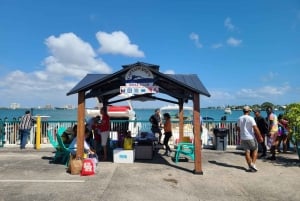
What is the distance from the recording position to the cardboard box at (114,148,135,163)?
10008 millimetres

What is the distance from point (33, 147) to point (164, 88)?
275 inches

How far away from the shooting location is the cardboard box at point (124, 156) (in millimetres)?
10008

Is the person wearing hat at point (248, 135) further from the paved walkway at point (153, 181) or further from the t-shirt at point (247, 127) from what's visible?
the paved walkway at point (153, 181)

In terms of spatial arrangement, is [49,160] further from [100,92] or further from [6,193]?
[6,193]

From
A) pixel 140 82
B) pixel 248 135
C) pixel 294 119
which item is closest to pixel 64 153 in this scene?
pixel 140 82

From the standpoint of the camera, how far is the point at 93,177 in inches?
314

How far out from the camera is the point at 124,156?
10.0m

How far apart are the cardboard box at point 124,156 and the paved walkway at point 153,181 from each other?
0.79 feet

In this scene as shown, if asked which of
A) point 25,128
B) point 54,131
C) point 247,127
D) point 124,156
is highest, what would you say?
point 247,127

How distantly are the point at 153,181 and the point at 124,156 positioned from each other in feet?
8.53

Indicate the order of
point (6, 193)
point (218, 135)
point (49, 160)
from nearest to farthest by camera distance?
point (6, 193), point (49, 160), point (218, 135)

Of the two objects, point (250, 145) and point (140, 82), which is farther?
point (140, 82)

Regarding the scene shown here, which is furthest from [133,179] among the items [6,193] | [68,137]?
[68,137]

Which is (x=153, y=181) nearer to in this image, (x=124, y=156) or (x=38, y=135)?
(x=124, y=156)
